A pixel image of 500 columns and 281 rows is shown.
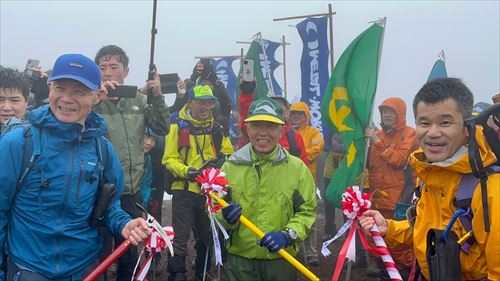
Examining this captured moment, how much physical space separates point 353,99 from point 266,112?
2240 millimetres

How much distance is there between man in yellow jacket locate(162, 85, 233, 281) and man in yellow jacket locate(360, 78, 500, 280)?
11.3 feet

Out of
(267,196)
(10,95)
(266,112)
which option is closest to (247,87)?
(266,112)

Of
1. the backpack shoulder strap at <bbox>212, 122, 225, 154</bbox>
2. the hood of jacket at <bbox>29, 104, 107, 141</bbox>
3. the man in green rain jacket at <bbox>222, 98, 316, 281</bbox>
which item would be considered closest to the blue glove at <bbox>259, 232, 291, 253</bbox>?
the man in green rain jacket at <bbox>222, 98, 316, 281</bbox>

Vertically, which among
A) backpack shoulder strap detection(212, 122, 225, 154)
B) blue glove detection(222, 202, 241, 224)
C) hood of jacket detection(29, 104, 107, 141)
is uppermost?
backpack shoulder strap detection(212, 122, 225, 154)

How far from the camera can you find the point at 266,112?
4.66 meters

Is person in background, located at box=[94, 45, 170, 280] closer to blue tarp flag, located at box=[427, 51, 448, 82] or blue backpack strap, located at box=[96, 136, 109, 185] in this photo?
blue backpack strap, located at box=[96, 136, 109, 185]

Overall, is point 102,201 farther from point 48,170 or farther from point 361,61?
point 361,61

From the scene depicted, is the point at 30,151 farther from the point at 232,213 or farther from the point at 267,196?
the point at 267,196

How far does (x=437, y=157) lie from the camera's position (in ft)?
9.87

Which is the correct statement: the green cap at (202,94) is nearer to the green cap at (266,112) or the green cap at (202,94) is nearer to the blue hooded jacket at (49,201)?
the green cap at (266,112)

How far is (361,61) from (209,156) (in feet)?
7.59

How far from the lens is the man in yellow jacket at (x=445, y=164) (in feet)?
8.98

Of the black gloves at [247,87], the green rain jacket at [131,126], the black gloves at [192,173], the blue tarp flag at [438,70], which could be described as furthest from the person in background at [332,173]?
the green rain jacket at [131,126]

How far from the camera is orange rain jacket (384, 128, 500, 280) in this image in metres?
2.54
